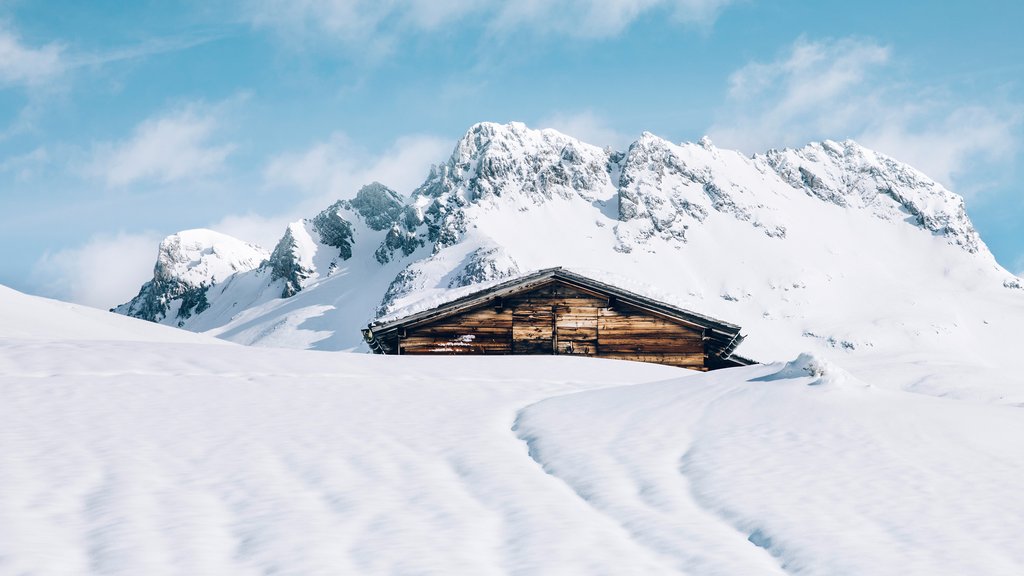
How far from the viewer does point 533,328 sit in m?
19.3

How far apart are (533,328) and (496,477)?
13.1m

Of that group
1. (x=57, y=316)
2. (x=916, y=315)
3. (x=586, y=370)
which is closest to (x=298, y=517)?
(x=586, y=370)

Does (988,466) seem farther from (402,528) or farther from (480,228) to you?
(480,228)

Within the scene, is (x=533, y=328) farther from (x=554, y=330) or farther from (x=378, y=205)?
(x=378, y=205)

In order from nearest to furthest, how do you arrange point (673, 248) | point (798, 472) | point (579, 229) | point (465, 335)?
point (798, 472) < point (465, 335) < point (673, 248) < point (579, 229)

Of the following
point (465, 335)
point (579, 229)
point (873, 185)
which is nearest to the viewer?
point (465, 335)

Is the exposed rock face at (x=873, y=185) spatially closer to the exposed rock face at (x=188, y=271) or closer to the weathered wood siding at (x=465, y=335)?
the exposed rock face at (x=188, y=271)

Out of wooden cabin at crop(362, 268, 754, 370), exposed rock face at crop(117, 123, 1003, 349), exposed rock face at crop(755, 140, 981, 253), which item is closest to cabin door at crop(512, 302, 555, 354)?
wooden cabin at crop(362, 268, 754, 370)

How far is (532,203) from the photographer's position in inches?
4441

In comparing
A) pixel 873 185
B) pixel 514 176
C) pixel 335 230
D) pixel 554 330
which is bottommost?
pixel 554 330

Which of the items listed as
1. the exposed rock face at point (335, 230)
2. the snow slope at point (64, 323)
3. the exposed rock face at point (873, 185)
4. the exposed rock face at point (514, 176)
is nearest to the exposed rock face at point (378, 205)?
the exposed rock face at point (335, 230)

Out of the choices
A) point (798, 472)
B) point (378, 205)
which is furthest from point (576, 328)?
point (378, 205)

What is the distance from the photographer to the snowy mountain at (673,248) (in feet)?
293

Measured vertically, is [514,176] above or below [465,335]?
above
